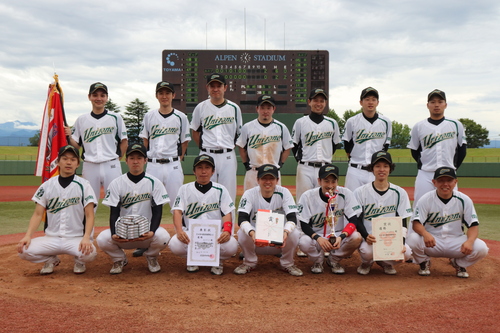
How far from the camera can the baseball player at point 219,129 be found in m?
5.79

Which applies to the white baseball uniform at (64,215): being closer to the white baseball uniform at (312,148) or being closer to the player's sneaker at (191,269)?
the player's sneaker at (191,269)

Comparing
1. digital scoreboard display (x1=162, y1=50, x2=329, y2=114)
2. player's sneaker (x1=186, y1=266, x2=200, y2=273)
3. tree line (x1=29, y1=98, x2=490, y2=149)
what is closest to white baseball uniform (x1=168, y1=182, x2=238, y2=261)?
player's sneaker (x1=186, y1=266, x2=200, y2=273)

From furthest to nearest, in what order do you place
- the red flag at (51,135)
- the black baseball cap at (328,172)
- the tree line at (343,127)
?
1. the tree line at (343,127)
2. the red flag at (51,135)
3. the black baseball cap at (328,172)

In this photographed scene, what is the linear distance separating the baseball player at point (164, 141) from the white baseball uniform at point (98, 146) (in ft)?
1.51

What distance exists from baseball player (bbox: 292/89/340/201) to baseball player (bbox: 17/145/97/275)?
2.80 meters

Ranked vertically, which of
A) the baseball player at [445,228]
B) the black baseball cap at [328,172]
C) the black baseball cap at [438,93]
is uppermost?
the black baseball cap at [438,93]

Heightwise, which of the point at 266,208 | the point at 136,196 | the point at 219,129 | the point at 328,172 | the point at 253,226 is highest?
the point at 219,129

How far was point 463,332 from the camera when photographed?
3.05 metres

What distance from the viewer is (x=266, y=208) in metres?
4.91

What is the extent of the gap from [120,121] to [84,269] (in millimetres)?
2203

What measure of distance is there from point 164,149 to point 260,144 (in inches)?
53.4

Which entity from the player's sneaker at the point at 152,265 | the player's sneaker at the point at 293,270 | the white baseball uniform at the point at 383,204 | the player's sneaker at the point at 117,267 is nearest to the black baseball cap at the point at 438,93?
the white baseball uniform at the point at 383,204

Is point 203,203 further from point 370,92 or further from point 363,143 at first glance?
point 370,92

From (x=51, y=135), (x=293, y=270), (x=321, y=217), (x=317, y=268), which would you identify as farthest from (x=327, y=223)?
(x=51, y=135)
